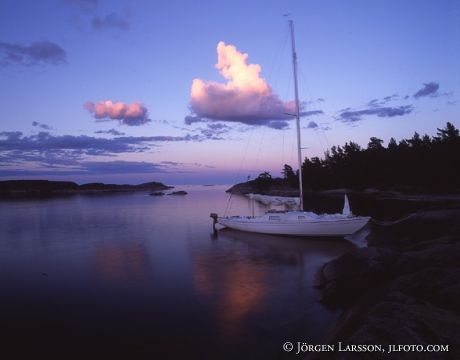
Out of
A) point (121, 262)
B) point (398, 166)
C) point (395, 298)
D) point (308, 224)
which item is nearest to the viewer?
point (395, 298)

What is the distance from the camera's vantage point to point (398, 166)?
84.4 metres

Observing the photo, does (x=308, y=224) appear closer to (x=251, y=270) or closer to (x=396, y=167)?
(x=251, y=270)

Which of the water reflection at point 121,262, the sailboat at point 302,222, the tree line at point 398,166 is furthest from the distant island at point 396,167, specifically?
the water reflection at point 121,262

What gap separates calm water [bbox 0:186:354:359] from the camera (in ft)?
36.8

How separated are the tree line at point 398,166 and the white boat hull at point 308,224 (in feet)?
166

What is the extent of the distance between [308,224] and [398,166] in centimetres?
6545

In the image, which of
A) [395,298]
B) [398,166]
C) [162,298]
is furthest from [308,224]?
[398,166]

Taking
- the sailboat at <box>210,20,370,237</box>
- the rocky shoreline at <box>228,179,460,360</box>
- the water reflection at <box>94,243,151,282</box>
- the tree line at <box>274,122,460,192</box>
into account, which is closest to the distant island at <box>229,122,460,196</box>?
the tree line at <box>274,122,460,192</box>

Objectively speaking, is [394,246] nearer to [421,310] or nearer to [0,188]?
[421,310]

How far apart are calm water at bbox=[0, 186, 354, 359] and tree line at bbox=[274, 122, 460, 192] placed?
176 ft

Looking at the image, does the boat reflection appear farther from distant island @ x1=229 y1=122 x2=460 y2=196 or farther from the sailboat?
distant island @ x1=229 y1=122 x2=460 y2=196

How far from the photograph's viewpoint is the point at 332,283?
14.9m

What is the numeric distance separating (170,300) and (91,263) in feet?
32.0

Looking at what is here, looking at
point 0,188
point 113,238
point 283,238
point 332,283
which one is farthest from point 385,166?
point 0,188
